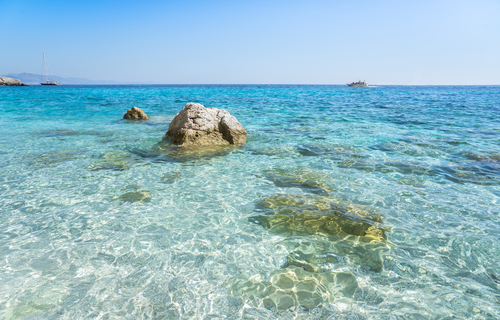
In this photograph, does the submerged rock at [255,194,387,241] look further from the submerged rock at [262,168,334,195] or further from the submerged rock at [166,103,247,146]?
the submerged rock at [166,103,247,146]

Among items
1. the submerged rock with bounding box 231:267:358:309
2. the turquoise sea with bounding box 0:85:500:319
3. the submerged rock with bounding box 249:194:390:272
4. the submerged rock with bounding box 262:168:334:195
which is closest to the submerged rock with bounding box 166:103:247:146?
the turquoise sea with bounding box 0:85:500:319

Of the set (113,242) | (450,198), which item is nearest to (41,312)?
(113,242)

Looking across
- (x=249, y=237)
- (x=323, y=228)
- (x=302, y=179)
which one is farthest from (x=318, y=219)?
(x=302, y=179)

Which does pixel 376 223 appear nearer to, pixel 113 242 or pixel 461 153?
pixel 113 242

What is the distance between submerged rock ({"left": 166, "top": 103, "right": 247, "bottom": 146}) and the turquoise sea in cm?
143

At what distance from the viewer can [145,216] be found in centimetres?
449

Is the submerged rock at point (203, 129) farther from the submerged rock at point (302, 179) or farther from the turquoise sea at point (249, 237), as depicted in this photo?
the submerged rock at point (302, 179)

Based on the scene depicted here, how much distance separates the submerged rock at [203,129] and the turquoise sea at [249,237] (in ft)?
4.69

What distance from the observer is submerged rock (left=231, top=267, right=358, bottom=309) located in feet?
9.33

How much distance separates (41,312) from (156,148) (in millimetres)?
6502

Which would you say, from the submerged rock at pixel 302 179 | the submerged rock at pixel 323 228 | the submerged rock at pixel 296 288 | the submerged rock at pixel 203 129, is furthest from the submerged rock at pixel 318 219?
the submerged rock at pixel 203 129

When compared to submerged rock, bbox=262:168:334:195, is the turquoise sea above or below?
below

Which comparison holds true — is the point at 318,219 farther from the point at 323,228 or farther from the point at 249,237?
the point at 249,237

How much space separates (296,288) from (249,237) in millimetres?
1134
